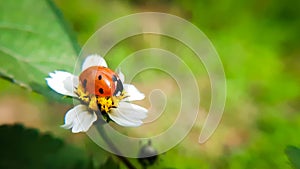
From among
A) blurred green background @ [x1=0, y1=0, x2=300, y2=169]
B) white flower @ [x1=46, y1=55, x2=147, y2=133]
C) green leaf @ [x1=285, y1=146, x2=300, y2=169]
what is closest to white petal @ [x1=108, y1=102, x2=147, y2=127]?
white flower @ [x1=46, y1=55, x2=147, y2=133]

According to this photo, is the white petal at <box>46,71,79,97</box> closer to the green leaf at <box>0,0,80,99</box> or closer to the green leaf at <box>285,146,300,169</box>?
the green leaf at <box>0,0,80,99</box>

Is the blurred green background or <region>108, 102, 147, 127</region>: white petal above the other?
the blurred green background

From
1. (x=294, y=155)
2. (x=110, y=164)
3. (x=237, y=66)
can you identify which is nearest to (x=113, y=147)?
(x=110, y=164)

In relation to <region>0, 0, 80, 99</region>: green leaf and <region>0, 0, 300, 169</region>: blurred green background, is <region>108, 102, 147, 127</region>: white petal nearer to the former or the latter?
<region>0, 0, 80, 99</region>: green leaf

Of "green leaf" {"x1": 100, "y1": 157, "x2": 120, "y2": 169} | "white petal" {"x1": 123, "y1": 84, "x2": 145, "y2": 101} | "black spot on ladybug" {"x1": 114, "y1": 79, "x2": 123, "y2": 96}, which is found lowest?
"green leaf" {"x1": 100, "y1": 157, "x2": 120, "y2": 169}

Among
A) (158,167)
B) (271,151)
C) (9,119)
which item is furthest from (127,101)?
(9,119)

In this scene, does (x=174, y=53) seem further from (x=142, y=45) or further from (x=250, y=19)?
(x=250, y=19)

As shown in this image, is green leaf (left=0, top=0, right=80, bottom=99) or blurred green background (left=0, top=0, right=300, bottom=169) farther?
blurred green background (left=0, top=0, right=300, bottom=169)

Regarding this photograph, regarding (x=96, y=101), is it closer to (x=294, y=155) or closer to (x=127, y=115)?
(x=127, y=115)

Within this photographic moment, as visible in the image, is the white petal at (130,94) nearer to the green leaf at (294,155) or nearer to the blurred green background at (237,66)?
the green leaf at (294,155)
